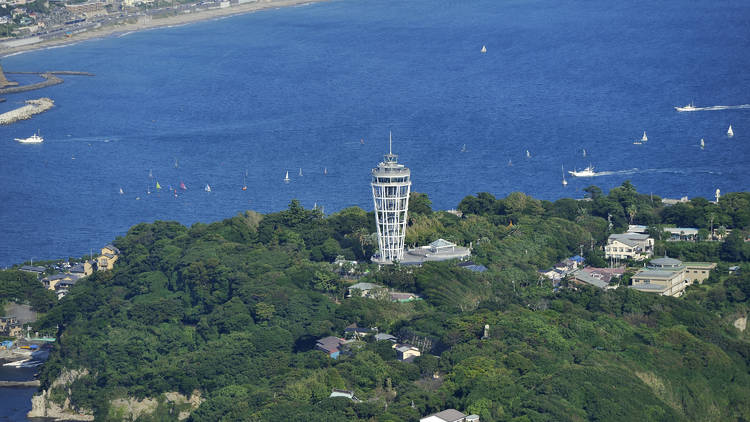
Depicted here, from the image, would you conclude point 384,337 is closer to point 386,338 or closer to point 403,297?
point 386,338

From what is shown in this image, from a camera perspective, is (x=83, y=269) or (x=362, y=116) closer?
(x=83, y=269)

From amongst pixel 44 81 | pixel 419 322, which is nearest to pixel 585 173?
pixel 419 322

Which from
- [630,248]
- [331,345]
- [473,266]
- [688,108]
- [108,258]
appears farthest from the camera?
[688,108]

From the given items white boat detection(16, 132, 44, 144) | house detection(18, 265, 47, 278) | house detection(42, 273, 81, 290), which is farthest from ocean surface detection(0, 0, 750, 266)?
house detection(42, 273, 81, 290)

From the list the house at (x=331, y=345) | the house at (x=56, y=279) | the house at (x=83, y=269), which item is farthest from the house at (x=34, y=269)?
the house at (x=331, y=345)

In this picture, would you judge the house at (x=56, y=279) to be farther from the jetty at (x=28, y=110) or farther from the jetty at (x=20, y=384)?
the jetty at (x=28, y=110)

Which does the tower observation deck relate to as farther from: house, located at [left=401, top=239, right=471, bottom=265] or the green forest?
the green forest
